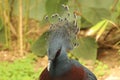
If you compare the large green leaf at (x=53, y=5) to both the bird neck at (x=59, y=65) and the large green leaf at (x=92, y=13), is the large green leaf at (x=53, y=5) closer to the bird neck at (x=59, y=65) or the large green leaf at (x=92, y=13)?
the large green leaf at (x=92, y=13)

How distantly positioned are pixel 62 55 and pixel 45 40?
1.91m

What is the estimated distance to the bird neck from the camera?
3.17 m

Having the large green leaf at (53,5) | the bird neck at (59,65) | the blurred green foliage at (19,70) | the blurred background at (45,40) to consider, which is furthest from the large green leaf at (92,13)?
the bird neck at (59,65)

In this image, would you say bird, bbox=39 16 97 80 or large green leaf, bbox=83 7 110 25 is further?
large green leaf, bbox=83 7 110 25

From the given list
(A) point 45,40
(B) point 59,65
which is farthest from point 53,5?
(B) point 59,65

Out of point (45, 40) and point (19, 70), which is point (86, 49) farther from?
point (19, 70)

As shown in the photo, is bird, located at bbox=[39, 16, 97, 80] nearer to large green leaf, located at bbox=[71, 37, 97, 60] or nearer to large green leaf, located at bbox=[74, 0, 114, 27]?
large green leaf, located at bbox=[71, 37, 97, 60]

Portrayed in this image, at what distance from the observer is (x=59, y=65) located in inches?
126

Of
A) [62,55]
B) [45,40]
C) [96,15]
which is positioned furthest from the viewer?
[96,15]

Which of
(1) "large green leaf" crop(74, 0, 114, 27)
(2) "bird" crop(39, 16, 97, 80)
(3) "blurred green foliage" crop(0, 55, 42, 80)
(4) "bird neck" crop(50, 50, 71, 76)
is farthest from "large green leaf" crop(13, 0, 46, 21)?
(4) "bird neck" crop(50, 50, 71, 76)

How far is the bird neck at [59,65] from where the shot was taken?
3.17 metres

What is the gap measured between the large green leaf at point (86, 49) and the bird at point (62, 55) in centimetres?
151

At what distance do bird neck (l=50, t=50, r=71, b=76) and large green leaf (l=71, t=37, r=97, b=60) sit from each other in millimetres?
1779

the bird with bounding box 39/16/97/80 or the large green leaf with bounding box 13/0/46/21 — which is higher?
the large green leaf with bounding box 13/0/46/21
